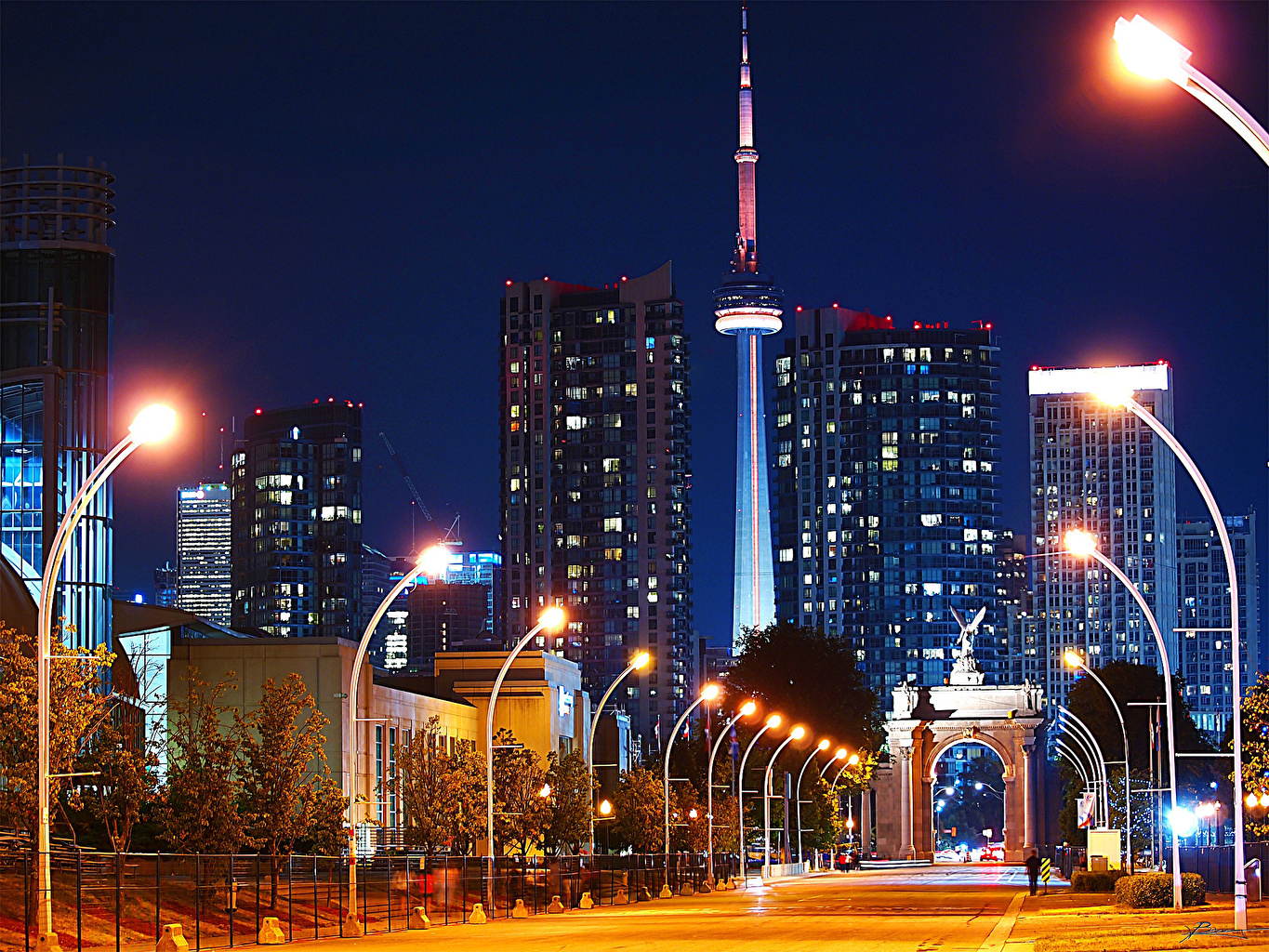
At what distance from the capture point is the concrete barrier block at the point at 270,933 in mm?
39344

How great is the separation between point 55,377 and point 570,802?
27.5m

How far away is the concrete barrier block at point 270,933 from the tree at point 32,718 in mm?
5091

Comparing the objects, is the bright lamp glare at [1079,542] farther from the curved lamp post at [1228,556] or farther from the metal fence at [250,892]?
the metal fence at [250,892]

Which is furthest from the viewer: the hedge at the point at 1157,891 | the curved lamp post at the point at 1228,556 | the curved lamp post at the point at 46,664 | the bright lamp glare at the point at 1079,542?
the hedge at the point at 1157,891

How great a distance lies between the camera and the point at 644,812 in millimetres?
85500

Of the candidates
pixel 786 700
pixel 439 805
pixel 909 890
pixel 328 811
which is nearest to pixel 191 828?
pixel 328 811

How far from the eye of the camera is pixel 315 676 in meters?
72.8

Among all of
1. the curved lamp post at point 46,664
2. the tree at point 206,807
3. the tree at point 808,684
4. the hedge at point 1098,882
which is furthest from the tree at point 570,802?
the tree at point 808,684

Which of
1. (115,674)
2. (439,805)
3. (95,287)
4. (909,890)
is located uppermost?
(95,287)

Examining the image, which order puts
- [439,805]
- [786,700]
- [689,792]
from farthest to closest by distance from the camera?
[786,700] < [689,792] < [439,805]

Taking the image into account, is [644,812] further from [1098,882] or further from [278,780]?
[278,780]

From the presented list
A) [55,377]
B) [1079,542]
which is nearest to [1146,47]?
[1079,542]

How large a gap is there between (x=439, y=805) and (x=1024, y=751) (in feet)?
326

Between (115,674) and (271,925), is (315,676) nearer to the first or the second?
(115,674)
